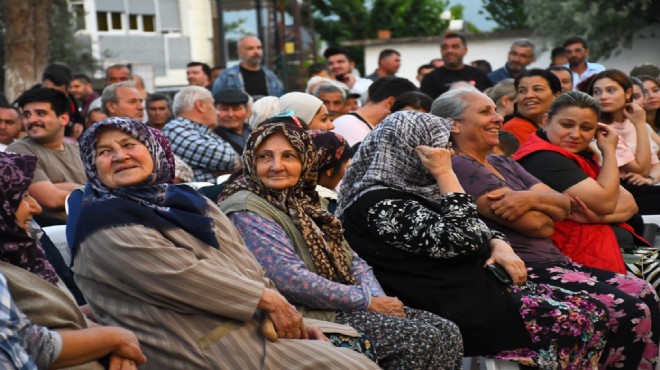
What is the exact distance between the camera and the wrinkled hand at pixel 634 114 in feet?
27.0

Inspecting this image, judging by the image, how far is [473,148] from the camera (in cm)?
579

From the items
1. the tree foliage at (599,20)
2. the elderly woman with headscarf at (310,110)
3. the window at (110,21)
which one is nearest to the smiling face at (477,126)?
the elderly woman with headscarf at (310,110)

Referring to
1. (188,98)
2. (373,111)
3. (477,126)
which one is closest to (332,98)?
(373,111)

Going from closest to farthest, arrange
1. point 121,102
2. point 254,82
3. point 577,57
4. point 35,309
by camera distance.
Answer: point 35,309, point 121,102, point 254,82, point 577,57

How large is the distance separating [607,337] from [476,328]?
0.87m

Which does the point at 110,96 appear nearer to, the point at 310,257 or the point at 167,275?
the point at 310,257

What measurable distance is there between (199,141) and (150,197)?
420 cm

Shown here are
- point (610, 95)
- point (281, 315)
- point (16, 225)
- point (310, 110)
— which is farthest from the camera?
point (610, 95)

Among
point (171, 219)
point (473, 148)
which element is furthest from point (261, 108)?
point (171, 219)

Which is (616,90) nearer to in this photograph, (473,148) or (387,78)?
(387,78)

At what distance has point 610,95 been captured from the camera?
807 cm

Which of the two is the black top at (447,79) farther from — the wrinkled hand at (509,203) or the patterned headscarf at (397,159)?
the patterned headscarf at (397,159)

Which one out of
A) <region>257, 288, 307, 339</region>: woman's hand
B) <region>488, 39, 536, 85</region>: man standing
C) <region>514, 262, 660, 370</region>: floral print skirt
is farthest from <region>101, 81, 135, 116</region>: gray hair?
<region>488, 39, 536, 85</region>: man standing

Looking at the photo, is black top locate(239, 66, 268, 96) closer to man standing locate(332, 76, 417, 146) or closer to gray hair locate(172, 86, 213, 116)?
gray hair locate(172, 86, 213, 116)
